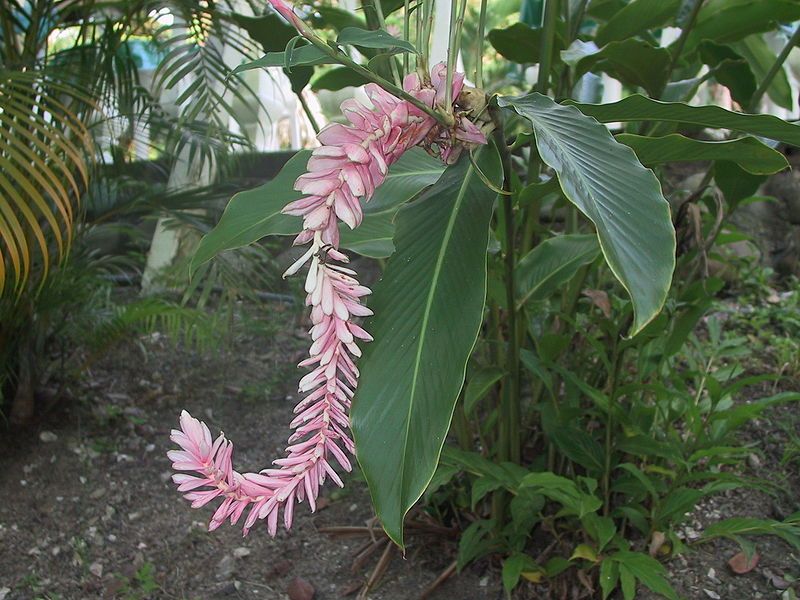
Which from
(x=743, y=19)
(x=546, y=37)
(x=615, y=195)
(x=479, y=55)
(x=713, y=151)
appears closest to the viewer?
(x=615, y=195)

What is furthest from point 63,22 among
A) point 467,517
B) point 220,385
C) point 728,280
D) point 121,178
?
point 728,280

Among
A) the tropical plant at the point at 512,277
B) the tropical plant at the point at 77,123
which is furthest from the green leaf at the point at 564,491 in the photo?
the tropical plant at the point at 77,123

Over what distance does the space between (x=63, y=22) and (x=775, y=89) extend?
6.38 feet

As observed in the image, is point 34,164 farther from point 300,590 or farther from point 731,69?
point 731,69

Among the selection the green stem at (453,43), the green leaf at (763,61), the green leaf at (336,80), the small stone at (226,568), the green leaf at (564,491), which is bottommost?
the small stone at (226,568)

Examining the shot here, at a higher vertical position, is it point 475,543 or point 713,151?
point 713,151

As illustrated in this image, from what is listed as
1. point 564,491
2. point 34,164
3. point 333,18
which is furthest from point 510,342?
point 34,164

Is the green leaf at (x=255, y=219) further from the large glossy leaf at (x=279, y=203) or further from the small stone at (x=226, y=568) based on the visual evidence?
the small stone at (x=226, y=568)

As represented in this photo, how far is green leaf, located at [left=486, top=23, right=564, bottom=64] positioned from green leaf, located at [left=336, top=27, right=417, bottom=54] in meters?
0.92

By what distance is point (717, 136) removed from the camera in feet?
10.5

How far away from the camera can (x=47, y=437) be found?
2.28 metres

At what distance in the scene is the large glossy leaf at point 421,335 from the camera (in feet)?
3.02

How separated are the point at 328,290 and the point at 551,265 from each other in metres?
0.73

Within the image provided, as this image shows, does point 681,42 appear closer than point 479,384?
No
